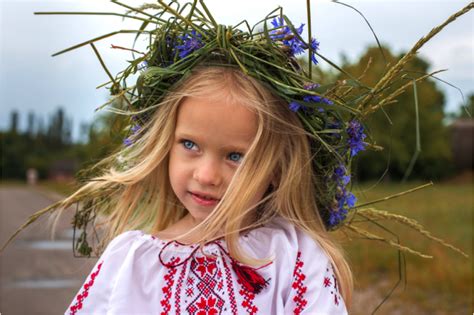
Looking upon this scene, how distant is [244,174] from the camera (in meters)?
2.09

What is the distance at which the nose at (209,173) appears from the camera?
2.07 meters

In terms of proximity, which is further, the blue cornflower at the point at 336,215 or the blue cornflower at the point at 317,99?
the blue cornflower at the point at 336,215

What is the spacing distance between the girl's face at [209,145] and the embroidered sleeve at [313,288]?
37 cm

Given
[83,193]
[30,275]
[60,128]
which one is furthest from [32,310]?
[60,128]

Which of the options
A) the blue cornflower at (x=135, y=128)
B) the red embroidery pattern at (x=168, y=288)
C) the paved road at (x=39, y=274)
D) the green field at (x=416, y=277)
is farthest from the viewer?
the paved road at (x=39, y=274)

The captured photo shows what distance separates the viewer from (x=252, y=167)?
2125 millimetres

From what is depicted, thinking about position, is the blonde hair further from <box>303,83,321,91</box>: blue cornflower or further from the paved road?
the paved road

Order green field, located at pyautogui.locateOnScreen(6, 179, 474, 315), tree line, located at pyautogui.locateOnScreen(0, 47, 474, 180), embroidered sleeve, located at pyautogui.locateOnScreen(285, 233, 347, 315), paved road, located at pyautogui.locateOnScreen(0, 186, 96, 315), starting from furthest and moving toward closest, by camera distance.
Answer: tree line, located at pyautogui.locateOnScreen(0, 47, 474, 180) → paved road, located at pyautogui.locateOnScreen(0, 186, 96, 315) → green field, located at pyautogui.locateOnScreen(6, 179, 474, 315) → embroidered sleeve, located at pyautogui.locateOnScreen(285, 233, 347, 315)

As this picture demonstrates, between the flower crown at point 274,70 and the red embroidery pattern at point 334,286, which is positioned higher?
the flower crown at point 274,70

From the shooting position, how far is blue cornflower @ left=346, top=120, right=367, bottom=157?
2.09m

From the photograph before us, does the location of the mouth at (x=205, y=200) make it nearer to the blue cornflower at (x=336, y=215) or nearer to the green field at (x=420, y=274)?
the blue cornflower at (x=336, y=215)

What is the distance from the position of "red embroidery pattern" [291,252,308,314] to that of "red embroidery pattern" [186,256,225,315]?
0.81ft

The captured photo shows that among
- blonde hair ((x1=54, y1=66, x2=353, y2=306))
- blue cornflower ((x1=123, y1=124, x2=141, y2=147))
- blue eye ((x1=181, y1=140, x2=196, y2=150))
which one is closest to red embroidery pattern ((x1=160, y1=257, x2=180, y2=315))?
blonde hair ((x1=54, y1=66, x2=353, y2=306))

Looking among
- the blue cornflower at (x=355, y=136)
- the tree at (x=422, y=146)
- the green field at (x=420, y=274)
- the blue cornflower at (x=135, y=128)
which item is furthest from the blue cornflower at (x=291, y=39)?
the tree at (x=422, y=146)
